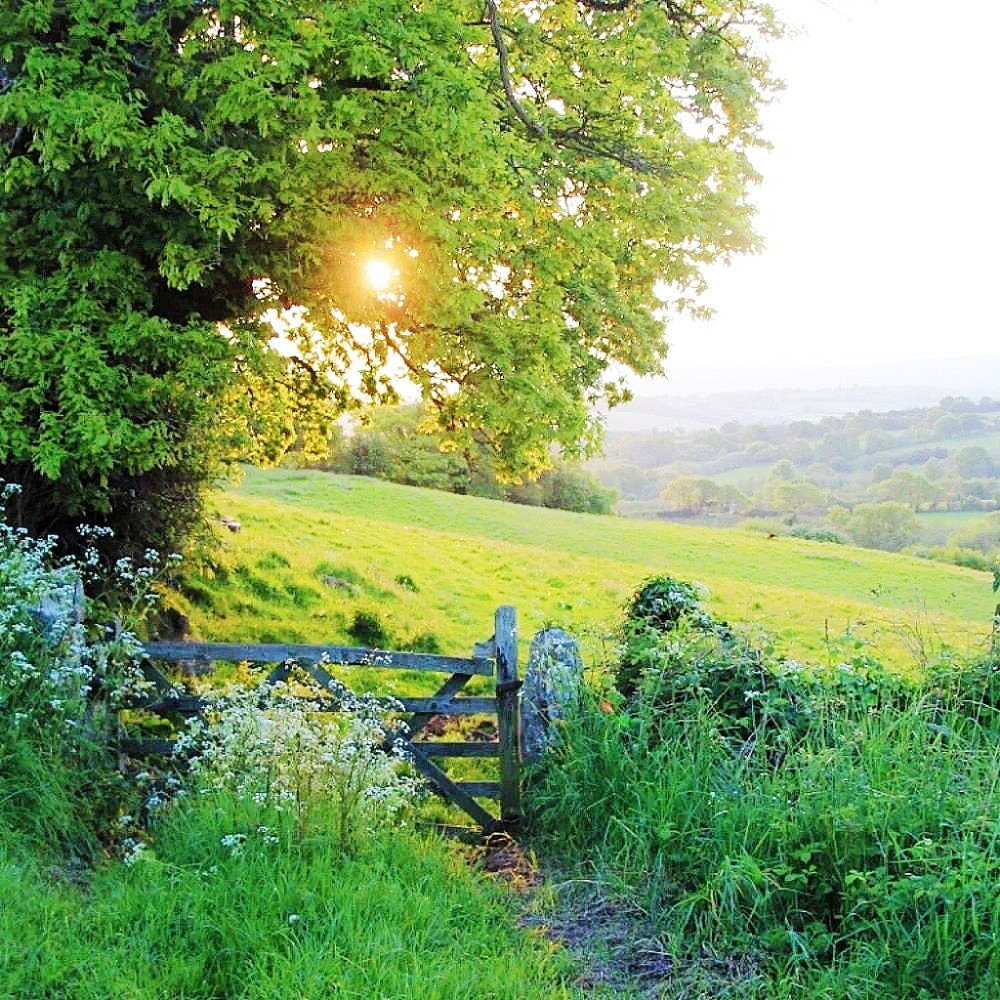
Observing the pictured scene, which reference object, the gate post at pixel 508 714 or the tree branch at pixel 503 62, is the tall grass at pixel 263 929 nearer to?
the gate post at pixel 508 714

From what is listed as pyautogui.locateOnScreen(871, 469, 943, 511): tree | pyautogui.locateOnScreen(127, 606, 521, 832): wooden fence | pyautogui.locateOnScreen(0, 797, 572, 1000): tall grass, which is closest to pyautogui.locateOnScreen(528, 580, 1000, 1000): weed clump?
pyautogui.locateOnScreen(127, 606, 521, 832): wooden fence

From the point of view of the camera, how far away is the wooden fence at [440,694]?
7012 millimetres

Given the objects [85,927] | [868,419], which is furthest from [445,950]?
[868,419]

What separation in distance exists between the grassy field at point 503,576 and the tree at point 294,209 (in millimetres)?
3385

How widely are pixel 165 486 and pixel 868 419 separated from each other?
92171 mm

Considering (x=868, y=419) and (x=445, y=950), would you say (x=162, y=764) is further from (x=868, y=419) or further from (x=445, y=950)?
(x=868, y=419)

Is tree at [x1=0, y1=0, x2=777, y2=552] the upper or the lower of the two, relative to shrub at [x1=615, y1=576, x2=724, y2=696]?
upper

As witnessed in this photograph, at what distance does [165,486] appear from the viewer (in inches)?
454

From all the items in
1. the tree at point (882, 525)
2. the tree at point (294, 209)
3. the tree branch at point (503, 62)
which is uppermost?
the tree branch at point (503, 62)

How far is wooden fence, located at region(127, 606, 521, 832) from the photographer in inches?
276

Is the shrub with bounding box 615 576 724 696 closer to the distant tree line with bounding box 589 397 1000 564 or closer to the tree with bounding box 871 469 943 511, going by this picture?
the distant tree line with bounding box 589 397 1000 564

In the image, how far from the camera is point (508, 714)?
730 centimetres

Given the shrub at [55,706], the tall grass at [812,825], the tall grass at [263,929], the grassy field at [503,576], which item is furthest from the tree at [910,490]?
the tall grass at [263,929]

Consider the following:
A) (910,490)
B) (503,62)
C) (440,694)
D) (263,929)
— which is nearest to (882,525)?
(910,490)
